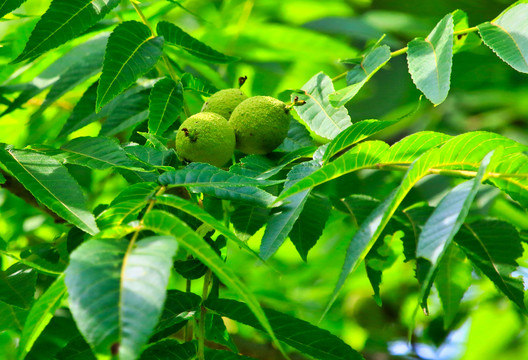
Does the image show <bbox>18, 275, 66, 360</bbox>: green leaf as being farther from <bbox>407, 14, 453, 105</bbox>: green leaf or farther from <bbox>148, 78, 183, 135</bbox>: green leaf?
<bbox>407, 14, 453, 105</bbox>: green leaf

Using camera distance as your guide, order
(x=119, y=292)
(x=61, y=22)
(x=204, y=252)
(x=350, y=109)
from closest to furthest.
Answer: (x=119, y=292), (x=204, y=252), (x=61, y=22), (x=350, y=109)

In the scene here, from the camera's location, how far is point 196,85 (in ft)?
6.19

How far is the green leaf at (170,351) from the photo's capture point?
1.32 metres

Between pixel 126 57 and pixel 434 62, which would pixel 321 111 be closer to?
pixel 434 62

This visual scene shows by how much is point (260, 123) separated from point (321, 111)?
0.17 metres

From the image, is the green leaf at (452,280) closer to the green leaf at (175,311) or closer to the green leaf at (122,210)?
the green leaf at (175,311)

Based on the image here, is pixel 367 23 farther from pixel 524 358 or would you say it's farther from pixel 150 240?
pixel 150 240

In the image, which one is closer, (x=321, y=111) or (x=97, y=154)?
(x=97, y=154)

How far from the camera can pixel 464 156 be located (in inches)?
54.4

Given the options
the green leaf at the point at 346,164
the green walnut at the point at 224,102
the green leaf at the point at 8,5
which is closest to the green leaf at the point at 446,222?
the green leaf at the point at 346,164

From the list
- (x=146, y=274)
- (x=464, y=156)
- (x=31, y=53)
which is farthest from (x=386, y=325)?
(x=146, y=274)

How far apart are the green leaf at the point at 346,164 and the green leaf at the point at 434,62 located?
6.6 inches

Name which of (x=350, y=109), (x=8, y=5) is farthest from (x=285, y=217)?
(x=350, y=109)

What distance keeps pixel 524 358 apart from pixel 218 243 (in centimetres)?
105
